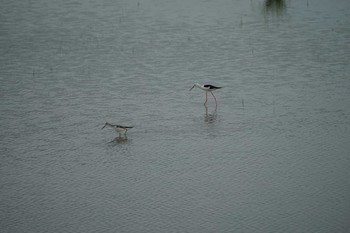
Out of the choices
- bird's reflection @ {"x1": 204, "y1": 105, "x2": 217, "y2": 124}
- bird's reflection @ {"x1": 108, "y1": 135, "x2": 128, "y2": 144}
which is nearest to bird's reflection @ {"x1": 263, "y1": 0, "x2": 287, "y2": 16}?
bird's reflection @ {"x1": 204, "y1": 105, "x2": 217, "y2": 124}

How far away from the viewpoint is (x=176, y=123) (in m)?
18.1

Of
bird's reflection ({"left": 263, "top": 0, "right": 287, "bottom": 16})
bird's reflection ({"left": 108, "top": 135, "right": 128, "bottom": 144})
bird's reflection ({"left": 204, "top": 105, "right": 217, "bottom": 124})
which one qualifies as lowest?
bird's reflection ({"left": 108, "top": 135, "right": 128, "bottom": 144})

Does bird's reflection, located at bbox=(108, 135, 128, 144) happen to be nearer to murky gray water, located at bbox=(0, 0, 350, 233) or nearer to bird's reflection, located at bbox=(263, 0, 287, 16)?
murky gray water, located at bbox=(0, 0, 350, 233)

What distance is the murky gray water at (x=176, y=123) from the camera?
13.6 metres

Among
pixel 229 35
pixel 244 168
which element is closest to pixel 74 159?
pixel 244 168

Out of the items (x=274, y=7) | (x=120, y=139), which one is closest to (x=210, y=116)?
(x=120, y=139)

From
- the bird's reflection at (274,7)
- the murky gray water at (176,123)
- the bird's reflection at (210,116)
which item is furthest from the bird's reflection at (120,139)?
the bird's reflection at (274,7)

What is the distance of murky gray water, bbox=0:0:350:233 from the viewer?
1363 centimetres

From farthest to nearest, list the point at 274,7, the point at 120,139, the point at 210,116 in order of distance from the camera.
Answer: the point at 274,7 < the point at 210,116 < the point at 120,139

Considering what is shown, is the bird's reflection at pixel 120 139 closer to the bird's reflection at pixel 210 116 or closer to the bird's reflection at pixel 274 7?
the bird's reflection at pixel 210 116

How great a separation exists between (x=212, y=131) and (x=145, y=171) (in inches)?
113

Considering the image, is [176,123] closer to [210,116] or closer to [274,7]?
[210,116]

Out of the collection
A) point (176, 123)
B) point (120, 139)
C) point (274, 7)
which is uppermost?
point (274, 7)

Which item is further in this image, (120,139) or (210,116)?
(210,116)
